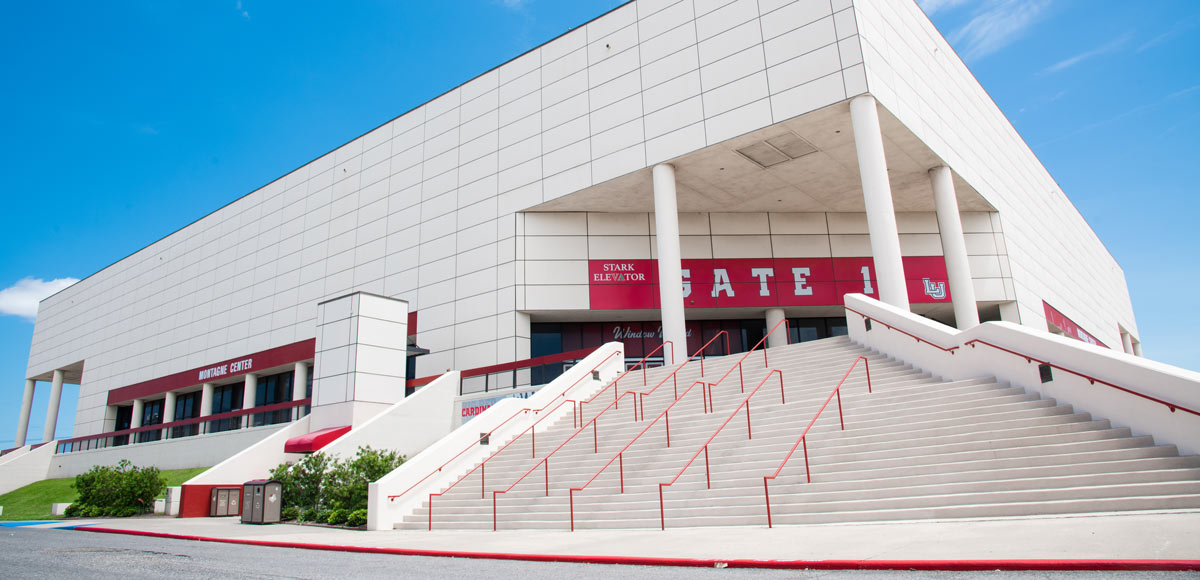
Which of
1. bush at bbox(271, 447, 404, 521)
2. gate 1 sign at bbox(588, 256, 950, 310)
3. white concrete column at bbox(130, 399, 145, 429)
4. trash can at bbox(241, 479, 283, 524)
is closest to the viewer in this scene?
bush at bbox(271, 447, 404, 521)

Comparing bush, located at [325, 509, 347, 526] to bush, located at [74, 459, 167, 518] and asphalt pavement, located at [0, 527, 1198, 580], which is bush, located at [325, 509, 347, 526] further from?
bush, located at [74, 459, 167, 518]

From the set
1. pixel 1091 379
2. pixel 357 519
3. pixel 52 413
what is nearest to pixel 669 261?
pixel 357 519

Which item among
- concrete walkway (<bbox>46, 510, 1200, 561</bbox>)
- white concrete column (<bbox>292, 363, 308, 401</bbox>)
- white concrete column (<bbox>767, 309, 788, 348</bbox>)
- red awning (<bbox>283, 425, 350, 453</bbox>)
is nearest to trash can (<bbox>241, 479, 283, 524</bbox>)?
red awning (<bbox>283, 425, 350, 453</bbox>)

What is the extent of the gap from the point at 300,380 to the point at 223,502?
15.6 meters

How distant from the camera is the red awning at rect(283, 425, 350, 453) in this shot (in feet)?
65.5

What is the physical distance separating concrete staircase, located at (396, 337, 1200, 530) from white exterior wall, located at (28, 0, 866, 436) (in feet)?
37.7

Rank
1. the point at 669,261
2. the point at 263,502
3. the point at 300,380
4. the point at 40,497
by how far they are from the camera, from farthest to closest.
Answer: the point at 300,380, the point at 40,497, the point at 669,261, the point at 263,502

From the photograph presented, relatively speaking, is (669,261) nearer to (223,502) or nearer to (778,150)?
(778,150)

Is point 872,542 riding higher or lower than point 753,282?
lower

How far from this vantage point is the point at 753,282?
29.4m

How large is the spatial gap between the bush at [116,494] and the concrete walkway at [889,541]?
40.7 feet

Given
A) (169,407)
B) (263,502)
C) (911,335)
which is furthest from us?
(169,407)

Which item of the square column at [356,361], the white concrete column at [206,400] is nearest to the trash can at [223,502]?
the square column at [356,361]

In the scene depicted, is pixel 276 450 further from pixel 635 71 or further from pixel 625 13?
pixel 625 13
